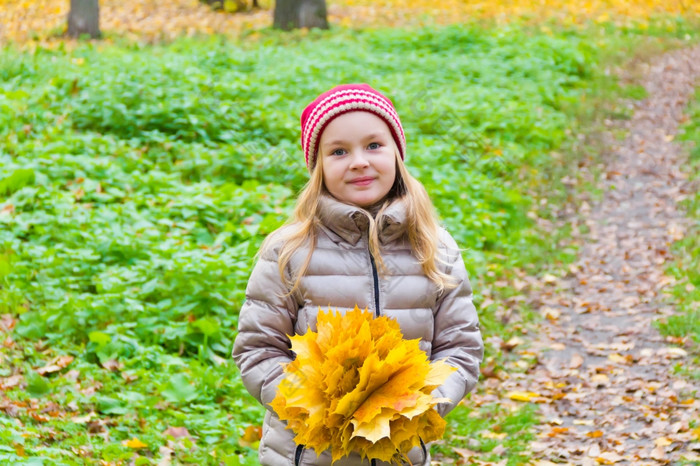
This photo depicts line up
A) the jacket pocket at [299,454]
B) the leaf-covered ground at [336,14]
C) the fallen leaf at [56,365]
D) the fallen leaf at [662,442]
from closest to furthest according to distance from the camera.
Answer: the jacket pocket at [299,454] → the fallen leaf at [662,442] → the fallen leaf at [56,365] → the leaf-covered ground at [336,14]

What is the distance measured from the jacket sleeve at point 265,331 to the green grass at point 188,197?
4.80 ft

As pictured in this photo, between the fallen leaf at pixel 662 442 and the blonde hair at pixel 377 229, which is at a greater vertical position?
the blonde hair at pixel 377 229

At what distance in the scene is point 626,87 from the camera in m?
13.1

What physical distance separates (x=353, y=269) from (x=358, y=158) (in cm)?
38

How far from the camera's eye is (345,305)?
258 centimetres

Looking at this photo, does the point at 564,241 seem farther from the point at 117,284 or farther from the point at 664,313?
the point at 117,284

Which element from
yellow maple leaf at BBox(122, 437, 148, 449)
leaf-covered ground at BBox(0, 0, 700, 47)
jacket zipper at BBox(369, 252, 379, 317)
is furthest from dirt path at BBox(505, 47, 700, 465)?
leaf-covered ground at BBox(0, 0, 700, 47)

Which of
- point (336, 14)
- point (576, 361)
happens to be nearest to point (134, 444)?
point (576, 361)

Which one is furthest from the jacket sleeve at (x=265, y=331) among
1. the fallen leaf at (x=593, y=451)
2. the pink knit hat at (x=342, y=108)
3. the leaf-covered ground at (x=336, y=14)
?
the leaf-covered ground at (x=336, y=14)

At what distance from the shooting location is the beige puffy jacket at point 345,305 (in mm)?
2572

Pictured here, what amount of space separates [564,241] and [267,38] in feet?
28.7

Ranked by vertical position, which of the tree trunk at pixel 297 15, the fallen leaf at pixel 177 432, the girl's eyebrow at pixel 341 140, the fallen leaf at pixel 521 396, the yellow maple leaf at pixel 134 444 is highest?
the tree trunk at pixel 297 15

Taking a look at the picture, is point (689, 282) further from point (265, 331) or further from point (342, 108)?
point (265, 331)

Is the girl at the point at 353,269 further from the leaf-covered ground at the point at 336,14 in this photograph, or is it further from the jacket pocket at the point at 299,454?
the leaf-covered ground at the point at 336,14
